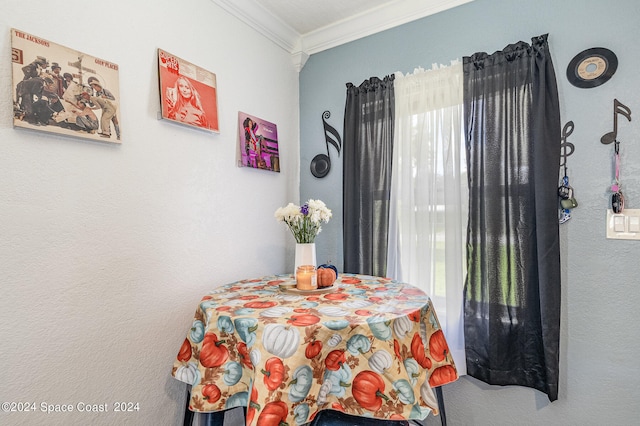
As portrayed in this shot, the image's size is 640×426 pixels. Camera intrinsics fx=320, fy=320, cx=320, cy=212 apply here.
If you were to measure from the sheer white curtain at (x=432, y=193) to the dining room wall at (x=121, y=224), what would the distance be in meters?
0.95

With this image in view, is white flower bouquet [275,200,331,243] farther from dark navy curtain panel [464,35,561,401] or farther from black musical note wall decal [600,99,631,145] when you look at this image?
black musical note wall decal [600,99,631,145]

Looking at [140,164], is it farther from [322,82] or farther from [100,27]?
[322,82]

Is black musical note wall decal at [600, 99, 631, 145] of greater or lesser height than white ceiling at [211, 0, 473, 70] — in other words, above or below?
below

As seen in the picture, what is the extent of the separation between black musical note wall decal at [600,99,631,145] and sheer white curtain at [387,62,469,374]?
2.03ft

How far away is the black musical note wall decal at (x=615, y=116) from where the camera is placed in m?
1.47

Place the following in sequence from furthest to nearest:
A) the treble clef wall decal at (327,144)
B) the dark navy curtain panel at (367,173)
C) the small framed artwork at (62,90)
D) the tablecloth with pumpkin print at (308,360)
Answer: the treble clef wall decal at (327,144)
the dark navy curtain panel at (367,173)
the small framed artwork at (62,90)
the tablecloth with pumpkin print at (308,360)

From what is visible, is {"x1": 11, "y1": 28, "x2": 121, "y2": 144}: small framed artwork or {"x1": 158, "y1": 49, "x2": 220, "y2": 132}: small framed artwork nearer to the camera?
{"x1": 11, "y1": 28, "x2": 121, "y2": 144}: small framed artwork

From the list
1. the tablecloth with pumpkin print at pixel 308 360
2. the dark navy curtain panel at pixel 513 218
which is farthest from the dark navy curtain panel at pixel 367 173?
the tablecloth with pumpkin print at pixel 308 360

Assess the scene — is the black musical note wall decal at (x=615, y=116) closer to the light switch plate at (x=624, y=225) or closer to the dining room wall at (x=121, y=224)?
the light switch plate at (x=624, y=225)

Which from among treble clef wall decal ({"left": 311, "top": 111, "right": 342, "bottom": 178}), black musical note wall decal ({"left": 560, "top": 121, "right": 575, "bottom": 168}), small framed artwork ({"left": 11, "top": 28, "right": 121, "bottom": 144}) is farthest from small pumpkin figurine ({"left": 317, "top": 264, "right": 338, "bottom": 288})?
black musical note wall decal ({"left": 560, "top": 121, "right": 575, "bottom": 168})

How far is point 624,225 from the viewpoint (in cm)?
146

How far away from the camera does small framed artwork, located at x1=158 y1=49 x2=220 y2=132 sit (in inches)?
61.7

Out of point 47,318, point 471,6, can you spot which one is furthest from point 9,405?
point 471,6

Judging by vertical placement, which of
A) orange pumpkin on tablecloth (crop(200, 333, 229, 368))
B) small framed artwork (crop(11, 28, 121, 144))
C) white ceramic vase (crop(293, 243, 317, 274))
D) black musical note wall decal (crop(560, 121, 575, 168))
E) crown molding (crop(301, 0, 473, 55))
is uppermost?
crown molding (crop(301, 0, 473, 55))
